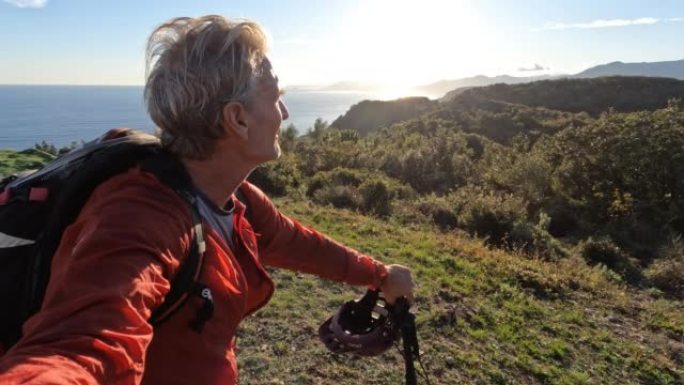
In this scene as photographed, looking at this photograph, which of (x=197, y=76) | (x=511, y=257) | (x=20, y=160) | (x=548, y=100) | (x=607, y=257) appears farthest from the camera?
(x=548, y=100)

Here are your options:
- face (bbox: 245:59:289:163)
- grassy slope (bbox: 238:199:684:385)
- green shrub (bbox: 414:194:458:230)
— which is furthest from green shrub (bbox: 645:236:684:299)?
face (bbox: 245:59:289:163)

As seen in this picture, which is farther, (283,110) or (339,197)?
(339,197)

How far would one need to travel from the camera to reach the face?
1.40 meters

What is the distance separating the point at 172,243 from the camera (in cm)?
108

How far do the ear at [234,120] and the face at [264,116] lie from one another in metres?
0.02

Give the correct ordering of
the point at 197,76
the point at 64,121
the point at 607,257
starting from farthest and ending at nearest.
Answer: the point at 64,121 → the point at 607,257 → the point at 197,76

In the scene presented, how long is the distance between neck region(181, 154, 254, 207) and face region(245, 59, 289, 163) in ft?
0.18

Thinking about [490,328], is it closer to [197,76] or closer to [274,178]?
[197,76]

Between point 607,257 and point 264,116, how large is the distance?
33.0 feet

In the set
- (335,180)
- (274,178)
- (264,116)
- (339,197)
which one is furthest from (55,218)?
(335,180)

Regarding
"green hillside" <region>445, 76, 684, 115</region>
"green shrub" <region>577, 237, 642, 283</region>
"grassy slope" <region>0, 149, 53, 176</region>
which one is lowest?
"green shrub" <region>577, 237, 642, 283</region>

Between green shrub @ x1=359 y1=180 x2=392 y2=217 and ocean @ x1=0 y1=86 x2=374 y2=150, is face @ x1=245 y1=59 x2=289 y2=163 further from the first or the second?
green shrub @ x1=359 y1=180 x2=392 y2=217

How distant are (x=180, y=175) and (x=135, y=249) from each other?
0.94 feet

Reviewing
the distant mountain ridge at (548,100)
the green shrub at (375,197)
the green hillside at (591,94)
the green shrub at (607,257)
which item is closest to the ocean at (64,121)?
the green shrub at (375,197)
